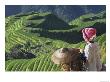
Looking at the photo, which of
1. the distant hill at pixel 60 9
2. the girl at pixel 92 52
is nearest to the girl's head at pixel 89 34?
the girl at pixel 92 52

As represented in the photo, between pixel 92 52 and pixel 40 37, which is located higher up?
pixel 40 37

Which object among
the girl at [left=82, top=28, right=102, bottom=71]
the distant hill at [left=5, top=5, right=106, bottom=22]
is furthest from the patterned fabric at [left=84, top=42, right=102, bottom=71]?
the distant hill at [left=5, top=5, right=106, bottom=22]

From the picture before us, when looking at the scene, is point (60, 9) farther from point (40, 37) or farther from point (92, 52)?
point (92, 52)

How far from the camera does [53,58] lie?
3393 millimetres

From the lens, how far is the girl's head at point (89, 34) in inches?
132

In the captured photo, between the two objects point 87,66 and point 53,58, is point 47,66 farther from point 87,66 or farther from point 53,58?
point 87,66

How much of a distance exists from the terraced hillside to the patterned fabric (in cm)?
7

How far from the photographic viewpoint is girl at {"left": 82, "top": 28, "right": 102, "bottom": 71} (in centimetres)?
333

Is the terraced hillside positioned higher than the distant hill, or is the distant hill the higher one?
Result: the distant hill

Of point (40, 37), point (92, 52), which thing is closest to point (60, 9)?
point (40, 37)

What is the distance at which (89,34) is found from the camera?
3.38m

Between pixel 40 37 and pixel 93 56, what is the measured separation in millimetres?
568

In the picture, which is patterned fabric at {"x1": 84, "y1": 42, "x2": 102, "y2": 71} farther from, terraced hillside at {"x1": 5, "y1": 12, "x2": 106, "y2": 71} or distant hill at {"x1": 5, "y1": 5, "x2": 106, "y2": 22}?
distant hill at {"x1": 5, "y1": 5, "x2": 106, "y2": 22}
